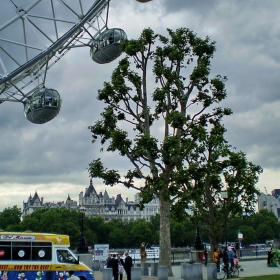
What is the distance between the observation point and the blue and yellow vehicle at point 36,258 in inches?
817

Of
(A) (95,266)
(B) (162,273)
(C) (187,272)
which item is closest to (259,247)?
(A) (95,266)

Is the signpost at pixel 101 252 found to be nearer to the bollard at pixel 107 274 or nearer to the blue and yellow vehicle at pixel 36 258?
the bollard at pixel 107 274

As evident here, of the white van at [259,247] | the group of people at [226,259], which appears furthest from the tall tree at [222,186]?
the white van at [259,247]

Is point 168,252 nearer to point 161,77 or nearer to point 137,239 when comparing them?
point 161,77

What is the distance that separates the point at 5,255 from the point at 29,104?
34.8 ft

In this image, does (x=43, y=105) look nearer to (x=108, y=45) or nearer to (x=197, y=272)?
(x=108, y=45)

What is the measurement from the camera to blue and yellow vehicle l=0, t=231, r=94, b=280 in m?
20.8

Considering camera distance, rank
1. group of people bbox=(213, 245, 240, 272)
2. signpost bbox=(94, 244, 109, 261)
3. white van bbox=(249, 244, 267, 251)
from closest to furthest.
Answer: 1. group of people bbox=(213, 245, 240, 272)
2. signpost bbox=(94, 244, 109, 261)
3. white van bbox=(249, 244, 267, 251)

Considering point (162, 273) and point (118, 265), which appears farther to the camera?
point (118, 265)

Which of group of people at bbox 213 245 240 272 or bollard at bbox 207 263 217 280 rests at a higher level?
group of people at bbox 213 245 240 272

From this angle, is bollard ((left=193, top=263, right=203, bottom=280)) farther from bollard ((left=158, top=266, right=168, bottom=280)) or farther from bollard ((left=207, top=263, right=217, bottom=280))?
bollard ((left=158, top=266, right=168, bottom=280))

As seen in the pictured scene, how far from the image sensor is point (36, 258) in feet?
69.9

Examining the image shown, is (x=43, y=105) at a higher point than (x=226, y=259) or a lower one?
higher

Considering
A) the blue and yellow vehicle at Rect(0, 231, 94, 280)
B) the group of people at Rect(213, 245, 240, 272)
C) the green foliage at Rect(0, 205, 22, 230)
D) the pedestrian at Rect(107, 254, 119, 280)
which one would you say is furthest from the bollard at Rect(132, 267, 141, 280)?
the green foliage at Rect(0, 205, 22, 230)
